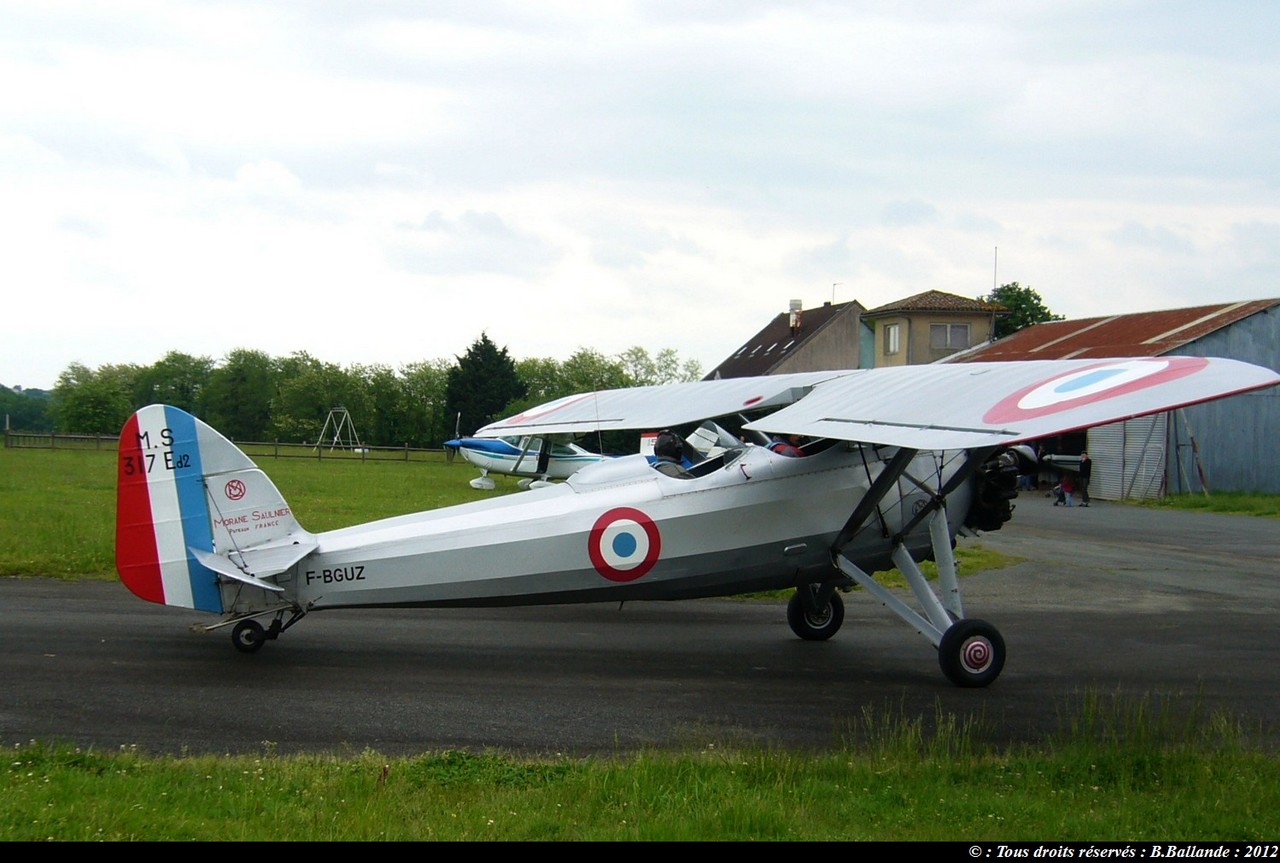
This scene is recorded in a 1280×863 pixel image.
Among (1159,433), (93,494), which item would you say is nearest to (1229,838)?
(93,494)

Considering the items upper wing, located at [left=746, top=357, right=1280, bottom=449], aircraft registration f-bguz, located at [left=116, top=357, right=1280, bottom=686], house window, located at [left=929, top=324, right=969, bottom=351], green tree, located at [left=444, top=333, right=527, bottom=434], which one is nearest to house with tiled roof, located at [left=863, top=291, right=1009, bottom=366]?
house window, located at [left=929, top=324, right=969, bottom=351]

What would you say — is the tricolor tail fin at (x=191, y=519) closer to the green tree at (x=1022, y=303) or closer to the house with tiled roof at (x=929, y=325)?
the house with tiled roof at (x=929, y=325)

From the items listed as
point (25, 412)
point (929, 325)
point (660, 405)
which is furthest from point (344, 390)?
point (660, 405)

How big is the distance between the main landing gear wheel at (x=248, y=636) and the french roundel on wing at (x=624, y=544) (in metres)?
2.91

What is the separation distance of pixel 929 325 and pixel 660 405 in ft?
141

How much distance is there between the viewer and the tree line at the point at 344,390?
7806 cm

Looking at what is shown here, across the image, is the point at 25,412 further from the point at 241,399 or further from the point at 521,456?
the point at 521,456

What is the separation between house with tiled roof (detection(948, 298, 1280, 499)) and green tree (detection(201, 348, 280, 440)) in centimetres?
7859

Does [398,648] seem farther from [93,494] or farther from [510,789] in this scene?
[93,494]

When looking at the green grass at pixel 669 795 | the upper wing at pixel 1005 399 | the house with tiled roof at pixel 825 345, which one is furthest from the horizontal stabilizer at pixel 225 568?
the house with tiled roof at pixel 825 345

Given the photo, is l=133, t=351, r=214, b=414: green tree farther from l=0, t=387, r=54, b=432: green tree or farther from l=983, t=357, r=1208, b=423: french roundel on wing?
l=983, t=357, r=1208, b=423: french roundel on wing

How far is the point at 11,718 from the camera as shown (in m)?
6.95

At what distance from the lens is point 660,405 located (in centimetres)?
1214

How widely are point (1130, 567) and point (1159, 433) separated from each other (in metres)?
21.6
